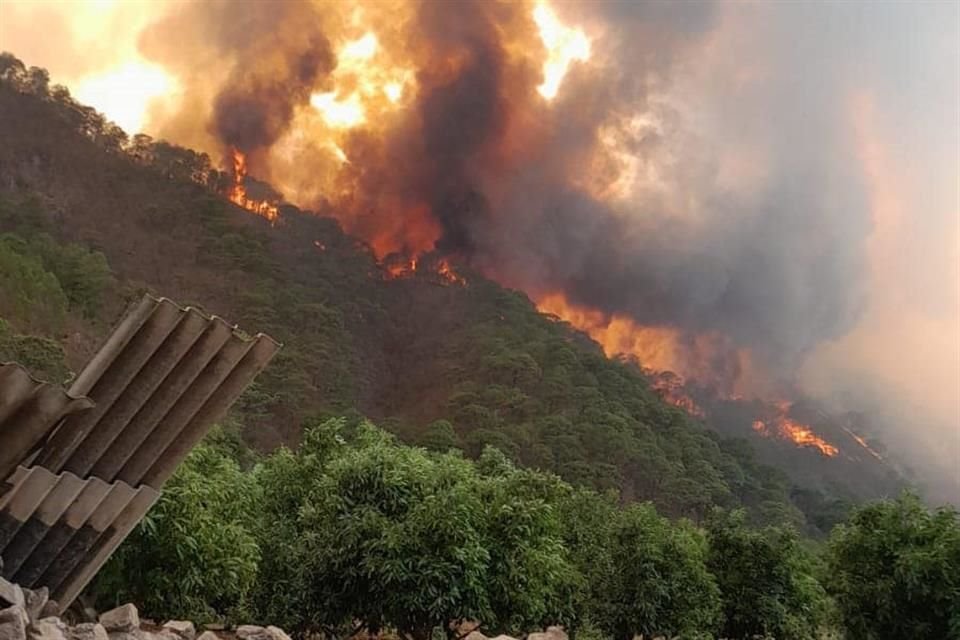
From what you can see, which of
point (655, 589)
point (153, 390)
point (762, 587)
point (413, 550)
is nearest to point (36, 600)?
point (153, 390)

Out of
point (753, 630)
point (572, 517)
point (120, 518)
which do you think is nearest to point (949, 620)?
point (753, 630)

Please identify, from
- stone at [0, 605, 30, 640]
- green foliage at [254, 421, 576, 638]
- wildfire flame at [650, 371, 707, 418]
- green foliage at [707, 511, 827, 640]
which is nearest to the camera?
stone at [0, 605, 30, 640]

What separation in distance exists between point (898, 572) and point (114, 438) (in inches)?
473

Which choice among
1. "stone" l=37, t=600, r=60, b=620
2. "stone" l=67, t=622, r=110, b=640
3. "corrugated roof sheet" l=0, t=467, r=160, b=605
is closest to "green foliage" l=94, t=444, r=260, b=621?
"stone" l=67, t=622, r=110, b=640

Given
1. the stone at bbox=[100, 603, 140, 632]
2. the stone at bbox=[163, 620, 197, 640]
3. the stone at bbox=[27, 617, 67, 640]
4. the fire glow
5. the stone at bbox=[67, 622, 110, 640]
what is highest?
the fire glow

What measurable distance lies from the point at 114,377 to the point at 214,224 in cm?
6581

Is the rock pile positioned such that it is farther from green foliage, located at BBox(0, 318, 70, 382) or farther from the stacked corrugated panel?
green foliage, located at BBox(0, 318, 70, 382)

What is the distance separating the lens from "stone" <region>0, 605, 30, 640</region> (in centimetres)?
438

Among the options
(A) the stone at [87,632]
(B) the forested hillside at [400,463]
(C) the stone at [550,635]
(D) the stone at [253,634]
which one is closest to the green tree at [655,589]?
(B) the forested hillside at [400,463]

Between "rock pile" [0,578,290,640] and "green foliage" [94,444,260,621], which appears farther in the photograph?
"green foliage" [94,444,260,621]

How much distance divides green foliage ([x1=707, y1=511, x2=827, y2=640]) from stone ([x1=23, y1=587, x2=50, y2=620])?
59.4 ft

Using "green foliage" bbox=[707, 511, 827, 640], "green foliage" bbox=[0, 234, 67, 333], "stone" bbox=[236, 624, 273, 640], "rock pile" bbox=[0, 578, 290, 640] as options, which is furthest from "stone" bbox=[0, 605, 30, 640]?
"green foliage" bbox=[0, 234, 67, 333]

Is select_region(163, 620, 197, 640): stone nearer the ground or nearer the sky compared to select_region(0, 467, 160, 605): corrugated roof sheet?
nearer the ground

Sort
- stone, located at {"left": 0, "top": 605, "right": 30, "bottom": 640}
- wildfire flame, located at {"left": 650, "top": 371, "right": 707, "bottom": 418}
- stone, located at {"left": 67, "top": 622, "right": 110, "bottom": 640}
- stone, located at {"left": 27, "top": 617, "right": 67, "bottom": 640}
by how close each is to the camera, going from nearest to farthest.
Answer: stone, located at {"left": 0, "top": 605, "right": 30, "bottom": 640} → stone, located at {"left": 27, "top": 617, "right": 67, "bottom": 640} → stone, located at {"left": 67, "top": 622, "right": 110, "bottom": 640} → wildfire flame, located at {"left": 650, "top": 371, "right": 707, "bottom": 418}
